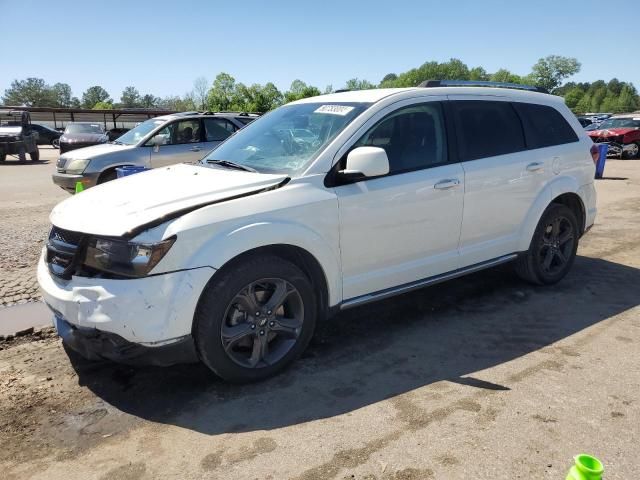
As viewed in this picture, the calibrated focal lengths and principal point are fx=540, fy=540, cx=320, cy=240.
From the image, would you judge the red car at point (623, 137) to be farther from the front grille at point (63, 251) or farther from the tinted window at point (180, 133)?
the front grille at point (63, 251)

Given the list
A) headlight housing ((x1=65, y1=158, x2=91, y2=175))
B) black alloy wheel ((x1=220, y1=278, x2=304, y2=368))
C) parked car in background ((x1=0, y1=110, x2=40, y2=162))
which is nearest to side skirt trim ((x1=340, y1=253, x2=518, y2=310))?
black alloy wheel ((x1=220, y1=278, x2=304, y2=368))

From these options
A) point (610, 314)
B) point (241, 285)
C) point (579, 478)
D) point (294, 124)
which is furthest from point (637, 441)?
point (294, 124)

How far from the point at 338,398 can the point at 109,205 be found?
1.86 meters

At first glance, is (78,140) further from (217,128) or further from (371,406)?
(371,406)

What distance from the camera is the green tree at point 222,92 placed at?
57.5m

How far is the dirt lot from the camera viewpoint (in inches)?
106

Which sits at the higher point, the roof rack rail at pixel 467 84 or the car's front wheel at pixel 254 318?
the roof rack rail at pixel 467 84

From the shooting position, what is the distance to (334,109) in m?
4.17

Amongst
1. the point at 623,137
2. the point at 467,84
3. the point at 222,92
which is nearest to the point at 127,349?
the point at 467,84

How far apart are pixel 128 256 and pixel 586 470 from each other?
7.96 ft

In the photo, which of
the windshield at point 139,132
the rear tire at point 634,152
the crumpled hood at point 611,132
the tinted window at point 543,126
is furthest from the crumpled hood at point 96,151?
the rear tire at point 634,152

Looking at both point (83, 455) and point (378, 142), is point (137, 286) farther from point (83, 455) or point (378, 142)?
point (378, 142)

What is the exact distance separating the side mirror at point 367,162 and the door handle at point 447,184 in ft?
2.18

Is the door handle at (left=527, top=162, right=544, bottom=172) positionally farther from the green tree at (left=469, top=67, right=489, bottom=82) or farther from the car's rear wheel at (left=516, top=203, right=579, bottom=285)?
the green tree at (left=469, top=67, right=489, bottom=82)
